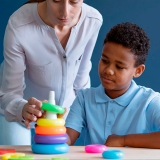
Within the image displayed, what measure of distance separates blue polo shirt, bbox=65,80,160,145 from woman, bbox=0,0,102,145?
0.25 metres

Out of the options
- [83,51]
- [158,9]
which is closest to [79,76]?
[83,51]

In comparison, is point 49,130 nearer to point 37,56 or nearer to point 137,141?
point 137,141

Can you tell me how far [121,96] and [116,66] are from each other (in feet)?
0.49

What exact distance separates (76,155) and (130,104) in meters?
0.51

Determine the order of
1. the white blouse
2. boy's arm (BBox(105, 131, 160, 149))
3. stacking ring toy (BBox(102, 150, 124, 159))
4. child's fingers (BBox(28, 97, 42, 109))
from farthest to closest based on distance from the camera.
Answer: the white blouse < boy's arm (BBox(105, 131, 160, 149)) < child's fingers (BBox(28, 97, 42, 109)) < stacking ring toy (BBox(102, 150, 124, 159))

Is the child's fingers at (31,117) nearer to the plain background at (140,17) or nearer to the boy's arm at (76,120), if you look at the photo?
the boy's arm at (76,120)

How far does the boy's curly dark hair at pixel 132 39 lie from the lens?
130 centimetres

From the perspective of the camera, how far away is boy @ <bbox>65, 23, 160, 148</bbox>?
1272mm

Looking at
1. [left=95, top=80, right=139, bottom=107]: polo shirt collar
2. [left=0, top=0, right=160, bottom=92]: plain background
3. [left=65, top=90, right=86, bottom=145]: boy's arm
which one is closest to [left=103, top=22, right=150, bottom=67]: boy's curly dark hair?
[left=95, top=80, right=139, bottom=107]: polo shirt collar

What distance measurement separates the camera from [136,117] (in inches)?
50.3

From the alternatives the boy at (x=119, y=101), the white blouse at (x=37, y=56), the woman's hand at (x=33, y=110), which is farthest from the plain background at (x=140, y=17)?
the woman's hand at (x=33, y=110)

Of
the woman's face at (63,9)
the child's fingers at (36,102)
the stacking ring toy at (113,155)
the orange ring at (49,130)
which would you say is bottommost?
the stacking ring toy at (113,155)

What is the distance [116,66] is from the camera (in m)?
1.28

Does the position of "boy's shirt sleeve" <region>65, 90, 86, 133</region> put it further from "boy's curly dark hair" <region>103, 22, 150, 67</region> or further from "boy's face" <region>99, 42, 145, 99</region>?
"boy's curly dark hair" <region>103, 22, 150, 67</region>
